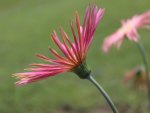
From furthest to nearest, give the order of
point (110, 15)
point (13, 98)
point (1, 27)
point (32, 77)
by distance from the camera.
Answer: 1. point (1, 27)
2. point (110, 15)
3. point (13, 98)
4. point (32, 77)

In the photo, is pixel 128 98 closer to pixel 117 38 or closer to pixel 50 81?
pixel 50 81

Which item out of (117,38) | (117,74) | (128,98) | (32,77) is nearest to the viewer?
(32,77)

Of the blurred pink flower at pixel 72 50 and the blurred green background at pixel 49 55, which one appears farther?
the blurred green background at pixel 49 55

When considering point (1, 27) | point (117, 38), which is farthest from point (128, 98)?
point (1, 27)

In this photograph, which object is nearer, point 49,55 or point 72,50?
point 72,50

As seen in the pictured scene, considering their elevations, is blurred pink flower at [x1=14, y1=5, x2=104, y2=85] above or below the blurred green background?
below

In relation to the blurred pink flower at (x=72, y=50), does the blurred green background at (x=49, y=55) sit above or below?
above

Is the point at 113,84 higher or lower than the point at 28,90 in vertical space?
lower

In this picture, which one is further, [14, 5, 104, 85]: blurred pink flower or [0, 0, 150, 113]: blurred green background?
[0, 0, 150, 113]: blurred green background
